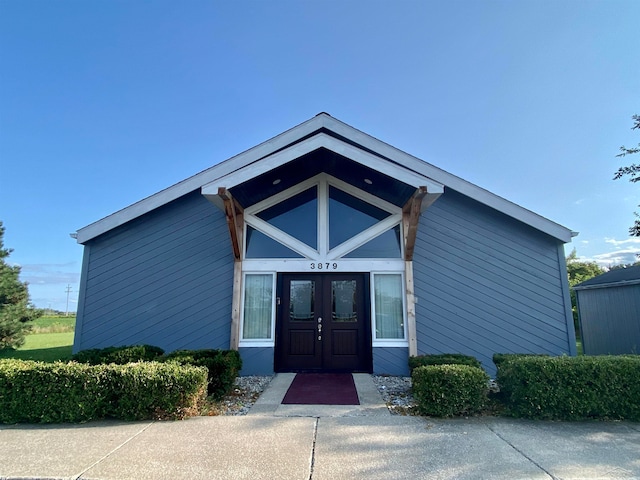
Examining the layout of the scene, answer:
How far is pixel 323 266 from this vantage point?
25.5 ft

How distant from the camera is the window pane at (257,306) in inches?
303

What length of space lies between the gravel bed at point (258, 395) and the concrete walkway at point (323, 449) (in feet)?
1.42

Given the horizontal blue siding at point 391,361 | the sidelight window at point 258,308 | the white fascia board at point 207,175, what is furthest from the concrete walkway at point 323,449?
the white fascia board at point 207,175

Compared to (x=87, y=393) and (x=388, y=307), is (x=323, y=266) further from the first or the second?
(x=87, y=393)

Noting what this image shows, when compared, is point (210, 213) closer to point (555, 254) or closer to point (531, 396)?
point (531, 396)

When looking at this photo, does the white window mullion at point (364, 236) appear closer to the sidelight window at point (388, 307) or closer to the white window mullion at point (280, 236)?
the white window mullion at point (280, 236)

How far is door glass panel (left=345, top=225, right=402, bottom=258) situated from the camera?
7.88 m

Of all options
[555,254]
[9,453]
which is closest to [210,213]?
[9,453]

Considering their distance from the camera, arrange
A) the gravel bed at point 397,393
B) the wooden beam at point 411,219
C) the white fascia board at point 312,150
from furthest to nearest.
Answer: the wooden beam at point 411,219 → the white fascia board at point 312,150 → the gravel bed at point 397,393

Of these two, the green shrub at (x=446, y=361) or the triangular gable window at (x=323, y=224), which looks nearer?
the green shrub at (x=446, y=361)

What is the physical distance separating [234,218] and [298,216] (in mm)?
1641

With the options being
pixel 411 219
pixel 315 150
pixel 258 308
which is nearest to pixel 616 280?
pixel 411 219

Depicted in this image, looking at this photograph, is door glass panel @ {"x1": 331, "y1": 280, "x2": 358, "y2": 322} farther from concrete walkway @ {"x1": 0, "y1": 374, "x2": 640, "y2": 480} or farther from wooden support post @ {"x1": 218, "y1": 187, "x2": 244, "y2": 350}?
concrete walkway @ {"x1": 0, "y1": 374, "x2": 640, "y2": 480}

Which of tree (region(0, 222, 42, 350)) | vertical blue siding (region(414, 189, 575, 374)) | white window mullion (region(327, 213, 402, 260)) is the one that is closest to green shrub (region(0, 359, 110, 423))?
white window mullion (region(327, 213, 402, 260))
